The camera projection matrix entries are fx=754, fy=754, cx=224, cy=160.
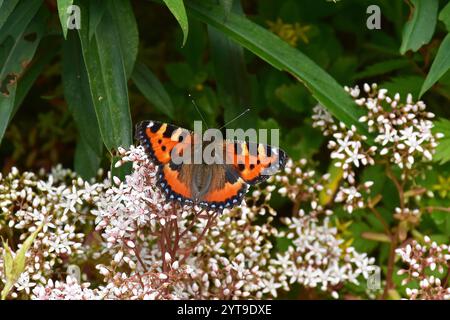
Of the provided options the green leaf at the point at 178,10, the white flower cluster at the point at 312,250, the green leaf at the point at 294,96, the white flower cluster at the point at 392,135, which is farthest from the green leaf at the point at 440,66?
the green leaf at the point at 178,10

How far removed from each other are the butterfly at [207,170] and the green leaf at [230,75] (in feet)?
1.86

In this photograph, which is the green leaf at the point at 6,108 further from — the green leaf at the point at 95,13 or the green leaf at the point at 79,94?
the green leaf at the point at 95,13

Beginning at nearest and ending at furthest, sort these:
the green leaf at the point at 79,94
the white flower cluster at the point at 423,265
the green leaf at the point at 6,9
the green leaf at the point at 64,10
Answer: the green leaf at the point at 64,10
the white flower cluster at the point at 423,265
the green leaf at the point at 6,9
the green leaf at the point at 79,94

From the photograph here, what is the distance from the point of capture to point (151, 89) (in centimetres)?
286

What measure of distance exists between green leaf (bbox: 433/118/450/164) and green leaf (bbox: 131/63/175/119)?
0.97 meters

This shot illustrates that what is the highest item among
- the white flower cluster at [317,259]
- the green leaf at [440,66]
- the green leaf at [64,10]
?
the green leaf at [64,10]

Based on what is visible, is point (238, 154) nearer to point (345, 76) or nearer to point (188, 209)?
point (188, 209)

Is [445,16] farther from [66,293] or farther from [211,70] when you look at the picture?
[66,293]

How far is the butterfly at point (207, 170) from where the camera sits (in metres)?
2.21

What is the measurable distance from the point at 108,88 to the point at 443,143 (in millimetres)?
1133

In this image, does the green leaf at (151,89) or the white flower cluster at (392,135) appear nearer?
the white flower cluster at (392,135)

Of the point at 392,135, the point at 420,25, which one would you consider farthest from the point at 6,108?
the point at 420,25

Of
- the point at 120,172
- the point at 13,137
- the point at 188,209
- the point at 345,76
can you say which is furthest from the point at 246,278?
the point at 13,137

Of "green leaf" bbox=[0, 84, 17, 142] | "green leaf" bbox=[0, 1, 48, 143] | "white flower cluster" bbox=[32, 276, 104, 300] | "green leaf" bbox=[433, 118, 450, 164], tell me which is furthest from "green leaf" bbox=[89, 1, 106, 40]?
"green leaf" bbox=[433, 118, 450, 164]
